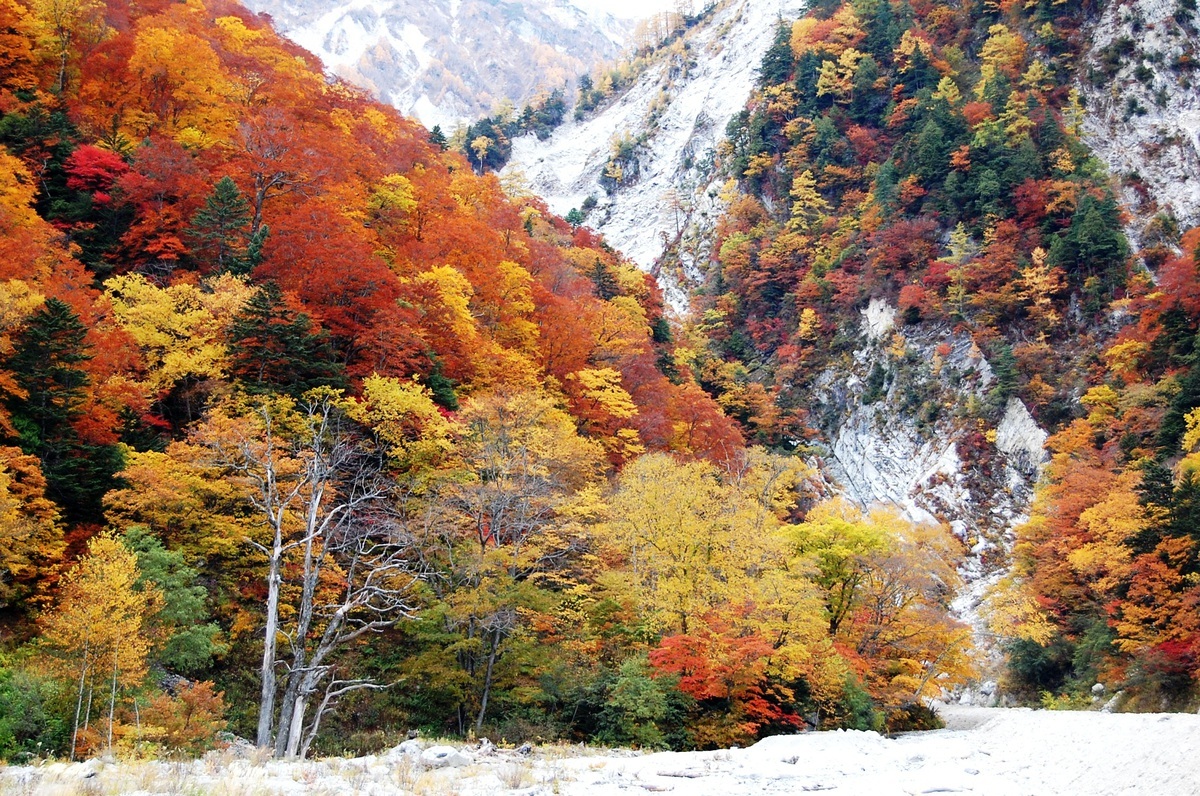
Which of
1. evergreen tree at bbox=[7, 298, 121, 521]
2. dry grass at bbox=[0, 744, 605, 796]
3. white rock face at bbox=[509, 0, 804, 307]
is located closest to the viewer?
dry grass at bbox=[0, 744, 605, 796]

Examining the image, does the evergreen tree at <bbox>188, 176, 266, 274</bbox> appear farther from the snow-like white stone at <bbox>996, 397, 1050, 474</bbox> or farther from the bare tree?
the snow-like white stone at <bbox>996, 397, 1050, 474</bbox>

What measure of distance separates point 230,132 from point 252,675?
27.2 meters

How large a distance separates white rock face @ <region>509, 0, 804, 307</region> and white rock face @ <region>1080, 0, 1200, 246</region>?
3358cm

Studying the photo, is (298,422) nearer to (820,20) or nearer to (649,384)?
(649,384)

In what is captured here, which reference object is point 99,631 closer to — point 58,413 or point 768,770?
point 58,413

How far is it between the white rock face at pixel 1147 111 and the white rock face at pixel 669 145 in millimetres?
33581

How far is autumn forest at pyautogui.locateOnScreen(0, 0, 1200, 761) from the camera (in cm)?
1684

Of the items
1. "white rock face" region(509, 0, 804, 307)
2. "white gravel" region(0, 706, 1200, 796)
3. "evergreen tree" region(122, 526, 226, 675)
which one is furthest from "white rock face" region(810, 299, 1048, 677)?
"evergreen tree" region(122, 526, 226, 675)

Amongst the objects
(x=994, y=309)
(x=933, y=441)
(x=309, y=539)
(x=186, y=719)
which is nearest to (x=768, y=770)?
(x=309, y=539)

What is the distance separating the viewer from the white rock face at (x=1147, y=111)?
177ft

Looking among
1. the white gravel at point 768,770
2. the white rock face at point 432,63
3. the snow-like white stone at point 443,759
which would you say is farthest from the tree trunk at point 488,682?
the white rock face at point 432,63

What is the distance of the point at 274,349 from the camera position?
23.0 m

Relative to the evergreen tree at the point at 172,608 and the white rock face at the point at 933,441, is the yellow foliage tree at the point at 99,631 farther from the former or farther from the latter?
the white rock face at the point at 933,441

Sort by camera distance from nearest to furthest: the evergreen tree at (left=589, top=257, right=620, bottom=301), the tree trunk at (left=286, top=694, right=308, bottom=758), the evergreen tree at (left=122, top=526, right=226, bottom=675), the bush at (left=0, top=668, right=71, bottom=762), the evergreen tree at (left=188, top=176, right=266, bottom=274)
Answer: the bush at (left=0, top=668, right=71, bottom=762) < the tree trunk at (left=286, top=694, right=308, bottom=758) < the evergreen tree at (left=122, top=526, right=226, bottom=675) < the evergreen tree at (left=188, top=176, right=266, bottom=274) < the evergreen tree at (left=589, top=257, right=620, bottom=301)
